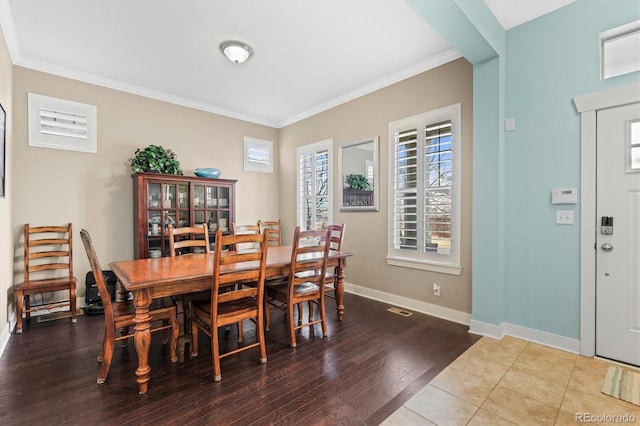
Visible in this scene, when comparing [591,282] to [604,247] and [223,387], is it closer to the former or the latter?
[604,247]

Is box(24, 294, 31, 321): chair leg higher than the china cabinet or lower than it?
lower

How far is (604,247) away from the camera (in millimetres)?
2375

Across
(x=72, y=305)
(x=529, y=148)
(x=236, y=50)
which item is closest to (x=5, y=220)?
(x=72, y=305)

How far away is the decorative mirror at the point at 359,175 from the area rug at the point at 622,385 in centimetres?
261

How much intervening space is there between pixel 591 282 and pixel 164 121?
5266 mm

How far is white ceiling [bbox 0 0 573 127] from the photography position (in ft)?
8.31

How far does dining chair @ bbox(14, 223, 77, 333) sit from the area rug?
4768 millimetres

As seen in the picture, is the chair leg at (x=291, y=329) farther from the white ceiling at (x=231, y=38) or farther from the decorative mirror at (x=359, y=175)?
the white ceiling at (x=231, y=38)

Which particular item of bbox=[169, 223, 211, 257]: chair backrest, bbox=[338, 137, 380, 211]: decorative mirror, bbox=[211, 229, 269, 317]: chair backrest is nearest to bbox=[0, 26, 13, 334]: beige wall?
bbox=[169, 223, 211, 257]: chair backrest

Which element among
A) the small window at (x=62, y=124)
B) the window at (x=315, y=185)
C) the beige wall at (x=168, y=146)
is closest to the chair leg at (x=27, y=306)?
the beige wall at (x=168, y=146)

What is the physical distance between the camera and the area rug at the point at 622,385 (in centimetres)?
190

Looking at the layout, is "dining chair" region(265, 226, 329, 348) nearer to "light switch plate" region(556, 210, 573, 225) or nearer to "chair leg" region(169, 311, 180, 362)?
"chair leg" region(169, 311, 180, 362)

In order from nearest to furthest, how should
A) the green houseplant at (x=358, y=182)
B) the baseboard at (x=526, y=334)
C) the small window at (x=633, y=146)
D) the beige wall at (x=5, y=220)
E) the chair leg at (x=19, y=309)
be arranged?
the small window at (x=633, y=146) → the baseboard at (x=526, y=334) → the beige wall at (x=5, y=220) → the chair leg at (x=19, y=309) → the green houseplant at (x=358, y=182)

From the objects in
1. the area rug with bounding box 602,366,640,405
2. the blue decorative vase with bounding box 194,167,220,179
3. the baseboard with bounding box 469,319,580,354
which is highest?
the blue decorative vase with bounding box 194,167,220,179
